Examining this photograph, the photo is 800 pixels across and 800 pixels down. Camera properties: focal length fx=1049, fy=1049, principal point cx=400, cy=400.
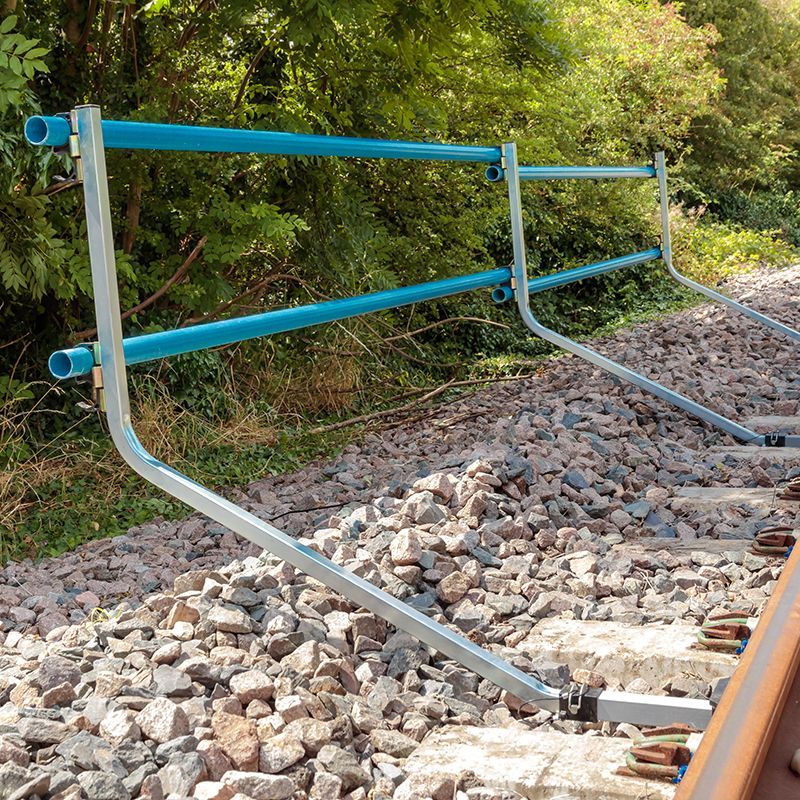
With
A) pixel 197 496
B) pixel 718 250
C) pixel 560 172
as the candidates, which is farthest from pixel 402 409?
pixel 718 250

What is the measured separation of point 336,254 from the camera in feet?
22.6

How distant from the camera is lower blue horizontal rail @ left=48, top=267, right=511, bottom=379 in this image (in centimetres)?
262

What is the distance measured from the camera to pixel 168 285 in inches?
238

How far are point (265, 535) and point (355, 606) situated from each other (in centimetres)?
45

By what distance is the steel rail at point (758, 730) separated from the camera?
4.37ft

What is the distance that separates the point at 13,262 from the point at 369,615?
9.53 feet

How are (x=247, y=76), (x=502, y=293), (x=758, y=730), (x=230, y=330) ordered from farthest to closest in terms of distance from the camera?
(x=247, y=76) < (x=502, y=293) < (x=230, y=330) < (x=758, y=730)

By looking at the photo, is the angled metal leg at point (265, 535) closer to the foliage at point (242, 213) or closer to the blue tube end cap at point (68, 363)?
the blue tube end cap at point (68, 363)

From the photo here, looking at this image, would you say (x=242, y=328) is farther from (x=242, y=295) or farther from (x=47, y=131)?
(x=242, y=295)

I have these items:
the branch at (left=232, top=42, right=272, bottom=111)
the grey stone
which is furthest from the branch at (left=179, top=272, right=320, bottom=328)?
the grey stone

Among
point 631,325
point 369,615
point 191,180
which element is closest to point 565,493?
point 369,615

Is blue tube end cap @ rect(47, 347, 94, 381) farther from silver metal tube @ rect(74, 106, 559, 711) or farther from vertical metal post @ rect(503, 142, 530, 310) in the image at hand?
vertical metal post @ rect(503, 142, 530, 310)

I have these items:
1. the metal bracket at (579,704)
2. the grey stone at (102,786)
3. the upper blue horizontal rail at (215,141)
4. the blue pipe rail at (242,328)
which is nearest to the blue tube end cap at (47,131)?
the upper blue horizontal rail at (215,141)

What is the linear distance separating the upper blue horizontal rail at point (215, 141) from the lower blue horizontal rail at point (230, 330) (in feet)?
1.68
